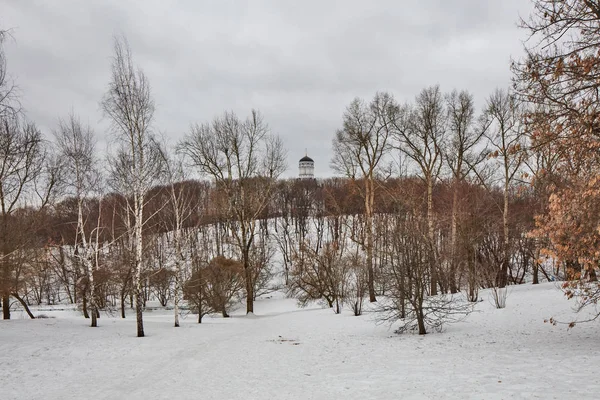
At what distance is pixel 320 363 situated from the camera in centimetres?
874

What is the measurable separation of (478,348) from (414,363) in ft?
7.07

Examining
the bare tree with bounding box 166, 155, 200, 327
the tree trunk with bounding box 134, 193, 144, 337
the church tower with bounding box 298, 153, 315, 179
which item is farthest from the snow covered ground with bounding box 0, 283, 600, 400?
the church tower with bounding box 298, 153, 315, 179

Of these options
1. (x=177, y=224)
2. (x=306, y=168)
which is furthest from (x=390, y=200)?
(x=306, y=168)

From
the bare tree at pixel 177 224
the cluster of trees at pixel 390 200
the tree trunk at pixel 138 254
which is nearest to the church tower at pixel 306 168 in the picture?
the cluster of trees at pixel 390 200

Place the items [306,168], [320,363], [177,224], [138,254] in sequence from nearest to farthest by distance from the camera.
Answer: [320,363], [138,254], [177,224], [306,168]

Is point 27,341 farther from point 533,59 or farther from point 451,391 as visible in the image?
point 533,59

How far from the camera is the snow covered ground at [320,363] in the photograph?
6.29 m

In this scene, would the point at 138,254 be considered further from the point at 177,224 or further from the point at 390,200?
the point at 390,200

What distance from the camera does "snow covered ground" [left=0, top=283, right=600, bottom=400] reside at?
6289 millimetres

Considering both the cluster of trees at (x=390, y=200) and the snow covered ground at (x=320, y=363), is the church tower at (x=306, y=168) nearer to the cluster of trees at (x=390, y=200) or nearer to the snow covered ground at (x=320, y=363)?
the cluster of trees at (x=390, y=200)

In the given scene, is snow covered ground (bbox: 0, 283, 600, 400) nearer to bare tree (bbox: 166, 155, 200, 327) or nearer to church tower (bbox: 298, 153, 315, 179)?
bare tree (bbox: 166, 155, 200, 327)

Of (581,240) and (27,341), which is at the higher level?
(581,240)

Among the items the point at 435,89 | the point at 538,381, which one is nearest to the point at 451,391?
the point at 538,381

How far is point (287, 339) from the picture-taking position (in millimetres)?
12750
